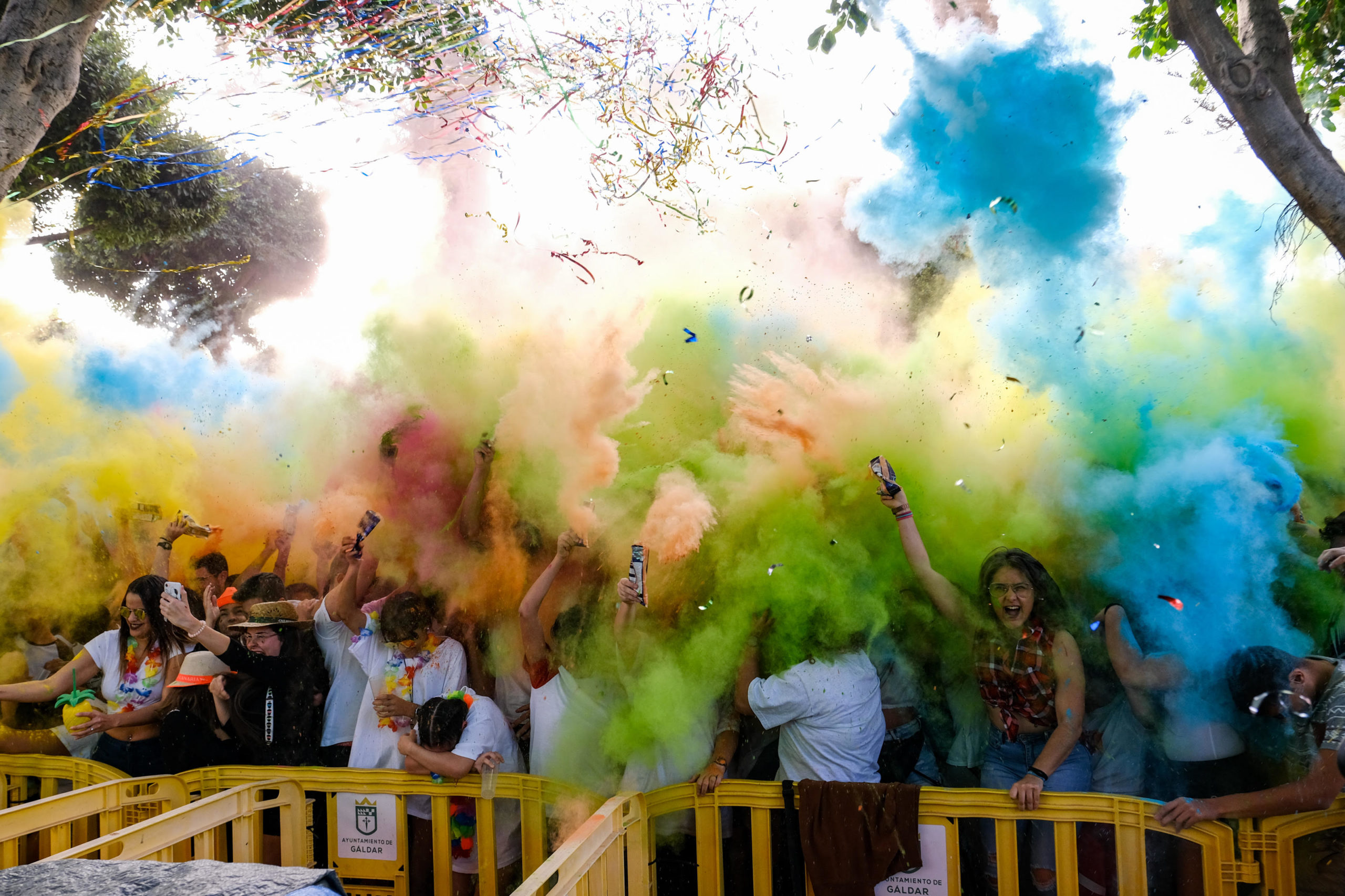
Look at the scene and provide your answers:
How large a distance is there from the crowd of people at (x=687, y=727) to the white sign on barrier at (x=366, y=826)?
0.36 feet

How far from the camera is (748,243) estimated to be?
363 centimetres

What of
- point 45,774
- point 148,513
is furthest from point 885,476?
point 45,774

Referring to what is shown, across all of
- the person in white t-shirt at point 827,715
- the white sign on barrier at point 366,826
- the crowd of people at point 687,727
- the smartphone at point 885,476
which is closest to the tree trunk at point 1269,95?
the crowd of people at point 687,727

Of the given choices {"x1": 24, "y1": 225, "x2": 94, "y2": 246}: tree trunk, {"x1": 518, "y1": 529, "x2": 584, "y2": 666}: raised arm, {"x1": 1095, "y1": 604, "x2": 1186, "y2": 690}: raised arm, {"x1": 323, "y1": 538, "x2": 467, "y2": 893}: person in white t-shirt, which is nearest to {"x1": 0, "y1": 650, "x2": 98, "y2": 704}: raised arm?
{"x1": 323, "y1": 538, "x2": 467, "y2": 893}: person in white t-shirt

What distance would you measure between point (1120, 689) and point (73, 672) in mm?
4868

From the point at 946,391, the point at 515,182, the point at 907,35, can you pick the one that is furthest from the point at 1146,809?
the point at 515,182

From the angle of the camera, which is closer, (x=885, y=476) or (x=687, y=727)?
(x=885, y=476)

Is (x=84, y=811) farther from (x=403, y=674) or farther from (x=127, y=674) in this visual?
(x=403, y=674)

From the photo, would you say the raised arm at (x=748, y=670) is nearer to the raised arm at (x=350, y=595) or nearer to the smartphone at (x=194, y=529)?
the raised arm at (x=350, y=595)

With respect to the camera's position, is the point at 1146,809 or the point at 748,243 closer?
the point at 1146,809

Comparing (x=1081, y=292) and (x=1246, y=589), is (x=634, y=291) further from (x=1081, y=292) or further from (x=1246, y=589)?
(x=1246, y=589)

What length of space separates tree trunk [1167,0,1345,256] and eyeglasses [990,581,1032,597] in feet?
5.10

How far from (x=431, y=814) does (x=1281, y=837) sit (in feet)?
10.7

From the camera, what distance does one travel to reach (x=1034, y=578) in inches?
126
